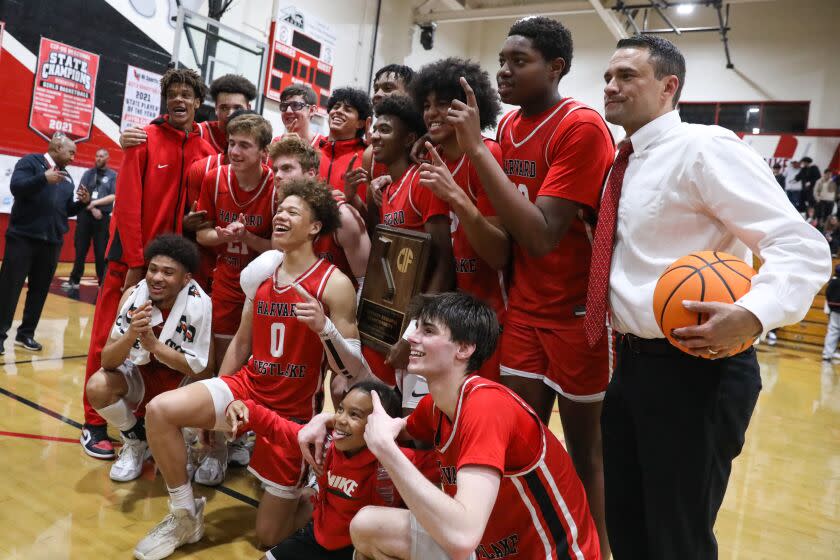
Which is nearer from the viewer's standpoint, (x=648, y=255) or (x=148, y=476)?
(x=648, y=255)

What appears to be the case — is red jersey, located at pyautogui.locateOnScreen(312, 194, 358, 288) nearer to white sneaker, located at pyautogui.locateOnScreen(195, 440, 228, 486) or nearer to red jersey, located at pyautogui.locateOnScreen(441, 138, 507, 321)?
red jersey, located at pyautogui.locateOnScreen(441, 138, 507, 321)

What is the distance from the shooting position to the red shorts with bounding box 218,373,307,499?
2898 millimetres

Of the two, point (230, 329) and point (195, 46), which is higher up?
point (195, 46)

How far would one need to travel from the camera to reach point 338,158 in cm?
401

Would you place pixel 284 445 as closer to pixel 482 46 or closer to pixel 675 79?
pixel 675 79

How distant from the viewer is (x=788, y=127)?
15.2 metres

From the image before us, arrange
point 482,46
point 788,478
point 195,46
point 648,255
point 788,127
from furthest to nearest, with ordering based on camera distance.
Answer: point 482,46 → point 788,127 → point 195,46 → point 788,478 → point 648,255

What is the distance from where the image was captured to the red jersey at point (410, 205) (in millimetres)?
2734

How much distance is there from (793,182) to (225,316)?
15870 mm

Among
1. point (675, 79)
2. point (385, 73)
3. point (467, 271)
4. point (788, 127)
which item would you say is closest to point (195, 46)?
point (385, 73)

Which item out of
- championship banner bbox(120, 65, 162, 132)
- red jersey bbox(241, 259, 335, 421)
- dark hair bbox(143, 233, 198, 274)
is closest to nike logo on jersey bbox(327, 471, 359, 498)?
red jersey bbox(241, 259, 335, 421)

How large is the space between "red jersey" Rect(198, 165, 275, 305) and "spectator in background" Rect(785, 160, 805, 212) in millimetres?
15335

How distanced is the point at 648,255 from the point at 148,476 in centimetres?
294

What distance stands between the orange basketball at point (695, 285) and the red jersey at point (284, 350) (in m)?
1.77
